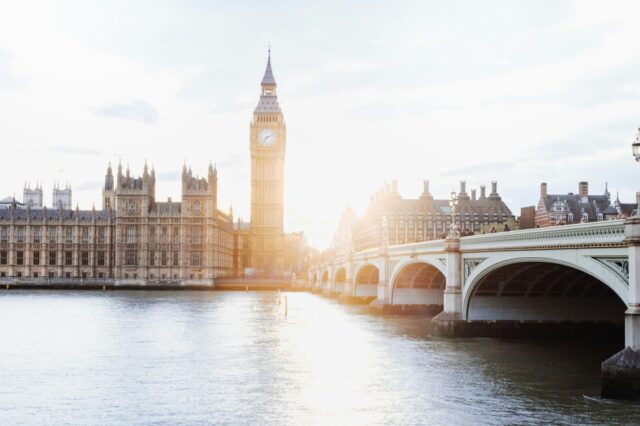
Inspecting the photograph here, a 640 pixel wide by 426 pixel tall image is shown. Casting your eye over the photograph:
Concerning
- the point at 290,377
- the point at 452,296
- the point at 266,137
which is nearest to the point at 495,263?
the point at 452,296

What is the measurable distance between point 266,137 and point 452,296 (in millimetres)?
127690

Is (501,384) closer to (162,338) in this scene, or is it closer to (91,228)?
(162,338)

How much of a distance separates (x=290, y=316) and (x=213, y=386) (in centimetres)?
3595

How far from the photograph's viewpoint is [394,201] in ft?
474

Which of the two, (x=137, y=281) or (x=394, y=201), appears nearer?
(x=137, y=281)

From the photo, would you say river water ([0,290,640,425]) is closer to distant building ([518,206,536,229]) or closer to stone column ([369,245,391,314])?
stone column ([369,245,391,314])

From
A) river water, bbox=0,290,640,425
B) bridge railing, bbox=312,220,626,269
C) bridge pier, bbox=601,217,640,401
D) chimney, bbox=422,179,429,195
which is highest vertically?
chimney, bbox=422,179,429,195

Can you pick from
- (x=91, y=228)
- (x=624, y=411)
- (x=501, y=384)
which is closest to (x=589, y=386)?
(x=501, y=384)

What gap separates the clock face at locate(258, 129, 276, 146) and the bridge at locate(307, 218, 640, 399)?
107 m

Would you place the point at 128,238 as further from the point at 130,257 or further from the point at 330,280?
the point at 330,280

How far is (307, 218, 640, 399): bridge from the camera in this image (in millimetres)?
24594

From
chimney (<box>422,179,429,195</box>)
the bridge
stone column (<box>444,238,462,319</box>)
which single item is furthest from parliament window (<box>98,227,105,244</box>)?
stone column (<box>444,238,462,319</box>)

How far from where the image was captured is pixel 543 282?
41469mm

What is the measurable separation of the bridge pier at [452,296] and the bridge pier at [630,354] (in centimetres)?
1762
